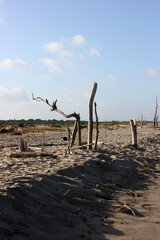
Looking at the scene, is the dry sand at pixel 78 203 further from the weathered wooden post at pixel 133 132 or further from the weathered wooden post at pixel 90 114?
the weathered wooden post at pixel 133 132

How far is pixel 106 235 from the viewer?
13.0 ft

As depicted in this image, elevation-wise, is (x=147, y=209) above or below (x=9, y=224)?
below

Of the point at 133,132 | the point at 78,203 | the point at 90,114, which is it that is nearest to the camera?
the point at 78,203

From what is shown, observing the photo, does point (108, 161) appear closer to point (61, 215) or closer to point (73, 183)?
point (73, 183)

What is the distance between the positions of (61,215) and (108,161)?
15.8ft

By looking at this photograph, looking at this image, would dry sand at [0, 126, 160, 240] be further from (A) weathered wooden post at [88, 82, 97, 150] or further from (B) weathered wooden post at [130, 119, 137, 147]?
(B) weathered wooden post at [130, 119, 137, 147]

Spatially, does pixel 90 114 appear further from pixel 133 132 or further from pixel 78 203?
pixel 78 203

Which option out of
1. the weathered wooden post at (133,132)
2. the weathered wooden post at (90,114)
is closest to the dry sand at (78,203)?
the weathered wooden post at (90,114)

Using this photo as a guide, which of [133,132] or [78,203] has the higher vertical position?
[133,132]

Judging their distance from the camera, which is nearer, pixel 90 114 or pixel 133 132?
pixel 90 114

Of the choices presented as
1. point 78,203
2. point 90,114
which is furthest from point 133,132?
point 78,203

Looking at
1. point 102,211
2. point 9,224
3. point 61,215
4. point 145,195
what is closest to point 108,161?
point 145,195

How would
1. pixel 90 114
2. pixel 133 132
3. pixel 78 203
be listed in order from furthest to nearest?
pixel 133 132 < pixel 90 114 < pixel 78 203

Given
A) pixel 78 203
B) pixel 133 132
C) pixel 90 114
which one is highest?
pixel 90 114
